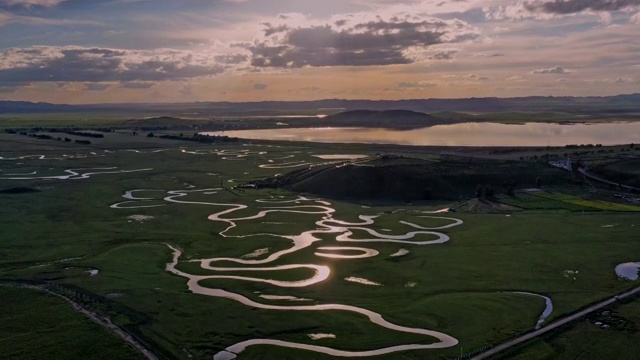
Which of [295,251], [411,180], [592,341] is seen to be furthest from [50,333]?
[411,180]

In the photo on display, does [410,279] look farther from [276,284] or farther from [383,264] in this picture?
[276,284]

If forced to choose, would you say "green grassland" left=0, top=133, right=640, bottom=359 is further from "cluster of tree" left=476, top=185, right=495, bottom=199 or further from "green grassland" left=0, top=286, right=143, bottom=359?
"cluster of tree" left=476, top=185, right=495, bottom=199

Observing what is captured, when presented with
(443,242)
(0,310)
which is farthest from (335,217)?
(0,310)

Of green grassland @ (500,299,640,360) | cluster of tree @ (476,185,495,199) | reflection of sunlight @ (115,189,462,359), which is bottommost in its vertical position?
green grassland @ (500,299,640,360)

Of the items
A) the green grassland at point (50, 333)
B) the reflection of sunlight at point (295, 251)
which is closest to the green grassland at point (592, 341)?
the reflection of sunlight at point (295, 251)

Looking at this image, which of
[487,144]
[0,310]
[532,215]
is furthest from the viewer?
[487,144]

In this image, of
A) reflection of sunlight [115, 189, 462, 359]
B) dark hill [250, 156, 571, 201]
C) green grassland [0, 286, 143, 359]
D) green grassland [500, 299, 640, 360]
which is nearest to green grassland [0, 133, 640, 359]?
green grassland [0, 286, 143, 359]

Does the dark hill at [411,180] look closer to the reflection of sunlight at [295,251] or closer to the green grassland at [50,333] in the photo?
the reflection of sunlight at [295,251]
